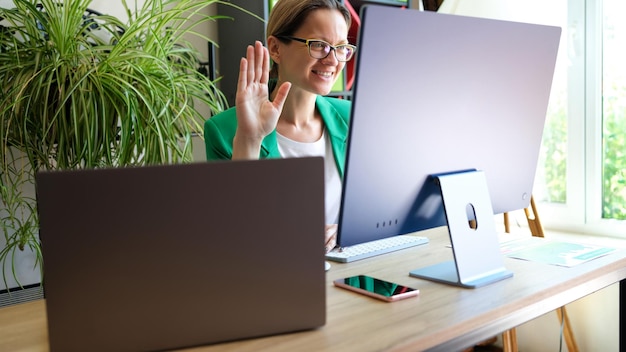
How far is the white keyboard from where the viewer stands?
1.36 meters

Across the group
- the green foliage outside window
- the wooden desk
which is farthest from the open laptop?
the green foliage outside window

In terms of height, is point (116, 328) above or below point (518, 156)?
below

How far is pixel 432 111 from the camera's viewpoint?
1103mm

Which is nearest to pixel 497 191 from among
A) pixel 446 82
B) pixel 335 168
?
pixel 446 82

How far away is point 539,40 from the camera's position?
48.7 inches

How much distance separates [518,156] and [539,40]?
23 cm

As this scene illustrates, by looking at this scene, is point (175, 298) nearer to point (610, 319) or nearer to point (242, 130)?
point (242, 130)

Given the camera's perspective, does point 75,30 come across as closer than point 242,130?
No

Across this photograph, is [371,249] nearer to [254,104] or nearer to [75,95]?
[254,104]

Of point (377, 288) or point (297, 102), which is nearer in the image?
point (377, 288)

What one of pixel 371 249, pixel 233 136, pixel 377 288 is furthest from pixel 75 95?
pixel 377 288

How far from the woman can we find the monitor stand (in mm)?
434

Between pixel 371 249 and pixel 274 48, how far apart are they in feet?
2.37

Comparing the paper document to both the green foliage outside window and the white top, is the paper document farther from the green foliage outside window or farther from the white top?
the green foliage outside window
